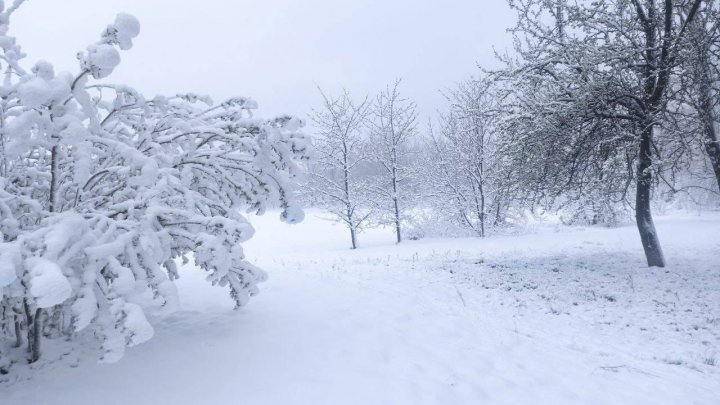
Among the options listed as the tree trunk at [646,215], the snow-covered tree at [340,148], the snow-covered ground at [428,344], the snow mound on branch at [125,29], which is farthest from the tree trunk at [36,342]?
the snow-covered tree at [340,148]

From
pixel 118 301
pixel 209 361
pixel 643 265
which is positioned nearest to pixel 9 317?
pixel 209 361

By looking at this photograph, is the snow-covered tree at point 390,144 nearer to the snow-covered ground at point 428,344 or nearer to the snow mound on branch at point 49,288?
the snow-covered ground at point 428,344

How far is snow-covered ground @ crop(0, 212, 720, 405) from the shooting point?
3941mm

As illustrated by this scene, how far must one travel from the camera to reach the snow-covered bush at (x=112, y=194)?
3018 millimetres

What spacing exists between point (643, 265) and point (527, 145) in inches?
157

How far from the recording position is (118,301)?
3.05 m

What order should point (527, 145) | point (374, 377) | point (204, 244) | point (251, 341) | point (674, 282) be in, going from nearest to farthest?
point (204, 244) < point (374, 377) < point (251, 341) < point (674, 282) < point (527, 145)

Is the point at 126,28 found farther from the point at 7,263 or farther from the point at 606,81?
the point at 606,81

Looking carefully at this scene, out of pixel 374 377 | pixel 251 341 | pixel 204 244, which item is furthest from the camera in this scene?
pixel 251 341

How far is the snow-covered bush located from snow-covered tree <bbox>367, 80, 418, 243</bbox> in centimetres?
1640

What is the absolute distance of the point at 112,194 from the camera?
4488 millimetres

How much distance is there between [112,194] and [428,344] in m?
3.92

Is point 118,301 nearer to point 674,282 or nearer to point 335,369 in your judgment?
point 335,369

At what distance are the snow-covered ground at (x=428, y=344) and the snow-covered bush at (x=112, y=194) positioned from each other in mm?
607
